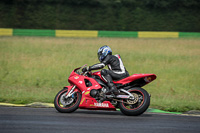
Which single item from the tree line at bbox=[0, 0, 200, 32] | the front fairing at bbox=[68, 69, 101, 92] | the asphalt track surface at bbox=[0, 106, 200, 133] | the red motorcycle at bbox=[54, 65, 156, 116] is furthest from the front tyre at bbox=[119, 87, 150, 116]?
the tree line at bbox=[0, 0, 200, 32]

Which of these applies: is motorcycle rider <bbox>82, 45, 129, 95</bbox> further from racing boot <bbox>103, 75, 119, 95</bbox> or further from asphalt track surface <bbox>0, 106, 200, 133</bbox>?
asphalt track surface <bbox>0, 106, 200, 133</bbox>

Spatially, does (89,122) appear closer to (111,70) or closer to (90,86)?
(90,86)

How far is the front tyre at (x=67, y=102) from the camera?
8266 millimetres

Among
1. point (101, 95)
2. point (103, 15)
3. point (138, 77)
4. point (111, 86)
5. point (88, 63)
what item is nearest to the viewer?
point (138, 77)

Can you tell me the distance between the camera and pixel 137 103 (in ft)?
26.2

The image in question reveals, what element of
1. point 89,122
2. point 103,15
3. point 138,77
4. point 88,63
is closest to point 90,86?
point 138,77

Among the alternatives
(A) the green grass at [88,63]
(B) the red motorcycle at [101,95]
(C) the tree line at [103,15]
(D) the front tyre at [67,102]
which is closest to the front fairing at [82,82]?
(B) the red motorcycle at [101,95]

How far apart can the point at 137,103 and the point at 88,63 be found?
9.66 m

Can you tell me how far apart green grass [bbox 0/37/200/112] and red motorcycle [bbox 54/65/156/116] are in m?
1.78

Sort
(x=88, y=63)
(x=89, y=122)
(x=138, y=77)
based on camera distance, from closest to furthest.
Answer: (x=89, y=122)
(x=138, y=77)
(x=88, y=63)

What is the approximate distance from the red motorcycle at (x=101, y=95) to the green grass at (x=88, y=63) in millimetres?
1782

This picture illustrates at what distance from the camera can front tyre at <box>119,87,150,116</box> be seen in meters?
7.82

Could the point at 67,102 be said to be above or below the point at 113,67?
below

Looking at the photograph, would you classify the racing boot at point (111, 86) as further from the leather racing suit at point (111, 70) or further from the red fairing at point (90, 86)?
the red fairing at point (90, 86)
